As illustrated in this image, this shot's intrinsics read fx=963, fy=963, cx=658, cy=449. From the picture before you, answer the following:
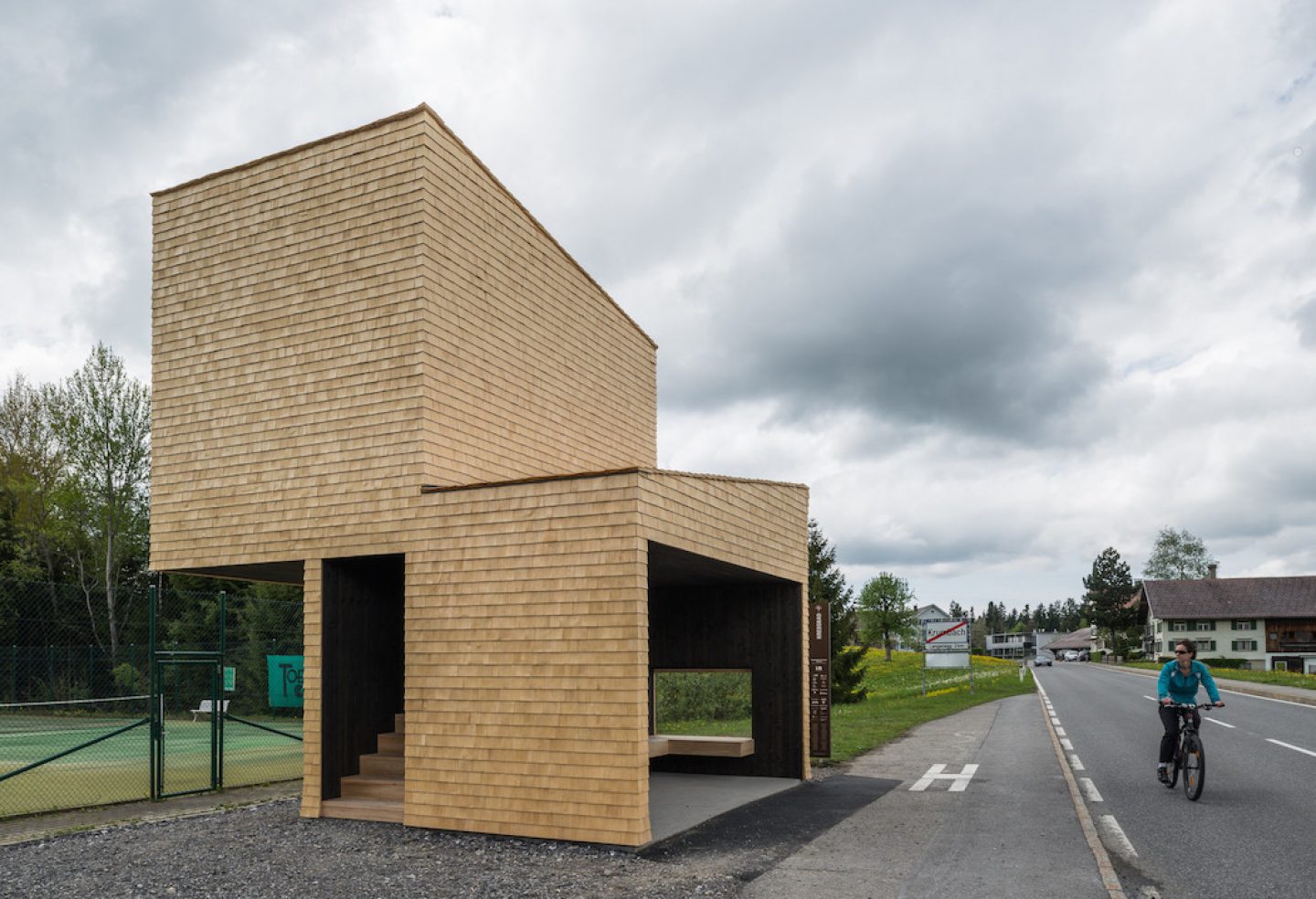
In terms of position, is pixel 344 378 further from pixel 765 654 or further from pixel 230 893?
pixel 765 654

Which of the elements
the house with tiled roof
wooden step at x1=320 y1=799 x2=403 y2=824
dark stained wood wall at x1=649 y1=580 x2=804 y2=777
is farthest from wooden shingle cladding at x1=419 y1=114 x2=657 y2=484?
the house with tiled roof

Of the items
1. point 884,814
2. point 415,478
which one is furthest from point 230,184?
point 884,814

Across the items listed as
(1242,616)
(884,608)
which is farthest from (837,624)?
(1242,616)

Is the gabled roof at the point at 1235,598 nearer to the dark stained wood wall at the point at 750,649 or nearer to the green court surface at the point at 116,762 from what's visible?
the green court surface at the point at 116,762

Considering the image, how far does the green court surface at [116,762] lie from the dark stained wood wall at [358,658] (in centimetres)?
393

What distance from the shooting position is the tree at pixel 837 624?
28938 millimetres

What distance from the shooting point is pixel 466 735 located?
951 centimetres

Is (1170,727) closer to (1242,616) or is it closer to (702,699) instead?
(702,699)

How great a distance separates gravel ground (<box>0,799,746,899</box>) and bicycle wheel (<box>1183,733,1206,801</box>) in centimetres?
566

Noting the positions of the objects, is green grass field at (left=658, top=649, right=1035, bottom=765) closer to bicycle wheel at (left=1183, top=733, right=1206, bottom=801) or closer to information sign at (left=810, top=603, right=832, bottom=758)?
information sign at (left=810, top=603, right=832, bottom=758)

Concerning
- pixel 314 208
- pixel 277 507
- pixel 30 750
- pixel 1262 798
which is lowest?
pixel 30 750

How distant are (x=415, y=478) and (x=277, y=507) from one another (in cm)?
200

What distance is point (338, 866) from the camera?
816 centimetres

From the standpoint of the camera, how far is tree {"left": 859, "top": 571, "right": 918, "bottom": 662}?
74.9 m
